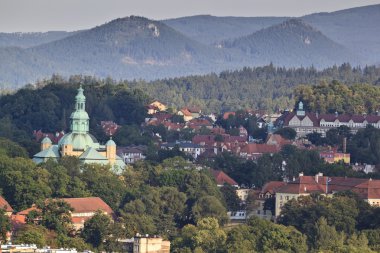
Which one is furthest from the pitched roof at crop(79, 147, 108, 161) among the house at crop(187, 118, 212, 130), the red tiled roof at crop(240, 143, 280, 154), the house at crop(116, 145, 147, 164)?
the house at crop(187, 118, 212, 130)

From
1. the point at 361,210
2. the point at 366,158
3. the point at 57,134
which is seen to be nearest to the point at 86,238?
the point at 361,210

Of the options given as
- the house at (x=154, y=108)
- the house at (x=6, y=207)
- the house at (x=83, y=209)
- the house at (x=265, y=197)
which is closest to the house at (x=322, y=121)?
the house at (x=154, y=108)

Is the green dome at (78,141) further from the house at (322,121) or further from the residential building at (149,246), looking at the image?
the house at (322,121)

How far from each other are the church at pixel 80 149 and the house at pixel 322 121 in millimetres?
38387

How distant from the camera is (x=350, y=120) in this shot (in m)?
129

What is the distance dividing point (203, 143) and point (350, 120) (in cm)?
1215

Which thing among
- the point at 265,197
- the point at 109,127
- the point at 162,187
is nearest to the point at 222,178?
the point at 265,197

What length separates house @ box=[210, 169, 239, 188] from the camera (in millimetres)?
90250

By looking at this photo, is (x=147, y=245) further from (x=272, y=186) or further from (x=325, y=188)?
(x=272, y=186)

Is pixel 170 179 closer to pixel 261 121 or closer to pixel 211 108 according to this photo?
pixel 261 121

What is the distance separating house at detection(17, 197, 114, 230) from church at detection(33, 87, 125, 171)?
1104cm

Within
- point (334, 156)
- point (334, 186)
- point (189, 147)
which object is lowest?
point (334, 186)

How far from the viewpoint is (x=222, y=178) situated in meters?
91.6

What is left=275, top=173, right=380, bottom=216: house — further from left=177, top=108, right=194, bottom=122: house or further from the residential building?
left=177, top=108, right=194, bottom=122: house
